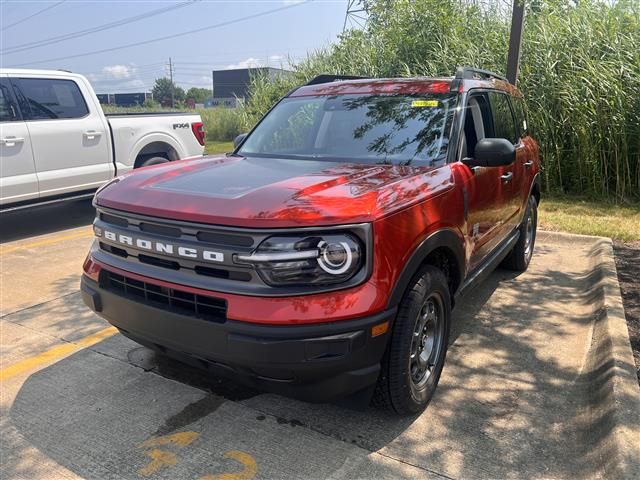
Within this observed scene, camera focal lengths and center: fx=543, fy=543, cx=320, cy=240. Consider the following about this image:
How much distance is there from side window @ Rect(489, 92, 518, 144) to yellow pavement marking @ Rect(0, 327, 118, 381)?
11.5ft

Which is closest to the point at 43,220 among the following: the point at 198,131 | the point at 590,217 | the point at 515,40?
the point at 198,131

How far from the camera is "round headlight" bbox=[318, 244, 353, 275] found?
7.77ft

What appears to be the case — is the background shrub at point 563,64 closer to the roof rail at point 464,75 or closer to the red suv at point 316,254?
the roof rail at point 464,75

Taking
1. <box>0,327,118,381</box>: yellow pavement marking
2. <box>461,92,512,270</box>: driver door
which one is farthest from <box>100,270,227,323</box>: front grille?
<box>461,92,512,270</box>: driver door

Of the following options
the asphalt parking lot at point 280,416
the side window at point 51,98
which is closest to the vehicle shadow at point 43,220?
the side window at point 51,98

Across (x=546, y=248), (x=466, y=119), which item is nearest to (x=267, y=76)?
(x=546, y=248)

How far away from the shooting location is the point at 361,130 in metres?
3.73

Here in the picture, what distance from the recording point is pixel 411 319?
8.78ft

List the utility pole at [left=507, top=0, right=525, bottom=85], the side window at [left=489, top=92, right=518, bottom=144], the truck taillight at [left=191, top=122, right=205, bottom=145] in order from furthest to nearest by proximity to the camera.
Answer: the truck taillight at [left=191, top=122, right=205, bottom=145]
the utility pole at [left=507, top=0, right=525, bottom=85]
the side window at [left=489, top=92, right=518, bottom=144]

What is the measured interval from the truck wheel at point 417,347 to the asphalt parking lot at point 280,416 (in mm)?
194

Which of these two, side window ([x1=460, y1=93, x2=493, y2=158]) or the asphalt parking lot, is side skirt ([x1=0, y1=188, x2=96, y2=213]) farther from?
side window ([x1=460, y1=93, x2=493, y2=158])

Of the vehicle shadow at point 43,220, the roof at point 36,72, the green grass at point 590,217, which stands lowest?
the vehicle shadow at point 43,220

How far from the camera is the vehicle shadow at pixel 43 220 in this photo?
7.32m

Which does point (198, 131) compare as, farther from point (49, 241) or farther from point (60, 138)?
point (49, 241)
